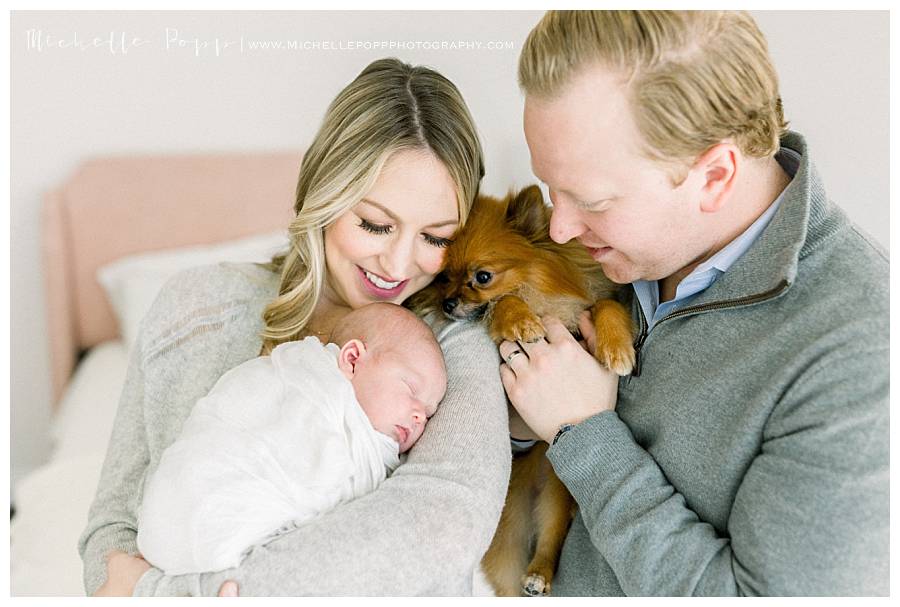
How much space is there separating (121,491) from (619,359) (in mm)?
Result: 1052

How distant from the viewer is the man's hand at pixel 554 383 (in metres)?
1.40

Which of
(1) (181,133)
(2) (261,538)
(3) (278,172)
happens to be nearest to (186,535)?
(2) (261,538)

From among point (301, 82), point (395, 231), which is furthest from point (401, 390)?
point (301, 82)

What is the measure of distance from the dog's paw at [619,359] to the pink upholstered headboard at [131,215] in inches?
72.2

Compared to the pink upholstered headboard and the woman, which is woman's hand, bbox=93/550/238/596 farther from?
the pink upholstered headboard

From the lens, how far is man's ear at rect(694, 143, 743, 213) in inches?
48.8

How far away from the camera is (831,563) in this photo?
1034 millimetres

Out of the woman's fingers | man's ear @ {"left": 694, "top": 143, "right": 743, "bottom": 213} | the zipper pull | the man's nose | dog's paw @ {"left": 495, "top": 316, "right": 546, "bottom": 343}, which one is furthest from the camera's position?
dog's paw @ {"left": 495, "top": 316, "right": 546, "bottom": 343}

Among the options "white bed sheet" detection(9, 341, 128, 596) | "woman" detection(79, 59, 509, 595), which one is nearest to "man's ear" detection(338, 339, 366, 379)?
"woman" detection(79, 59, 509, 595)

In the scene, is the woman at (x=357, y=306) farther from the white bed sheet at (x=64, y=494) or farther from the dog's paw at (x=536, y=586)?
the white bed sheet at (x=64, y=494)

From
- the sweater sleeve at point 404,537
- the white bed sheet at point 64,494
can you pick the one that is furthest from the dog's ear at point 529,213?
the white bed sheet at point 64,494

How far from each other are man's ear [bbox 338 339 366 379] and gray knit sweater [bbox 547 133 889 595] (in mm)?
410

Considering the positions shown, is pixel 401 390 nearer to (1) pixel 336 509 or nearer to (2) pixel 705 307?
(1) pixel 336 509

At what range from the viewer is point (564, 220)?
4.46 ft
